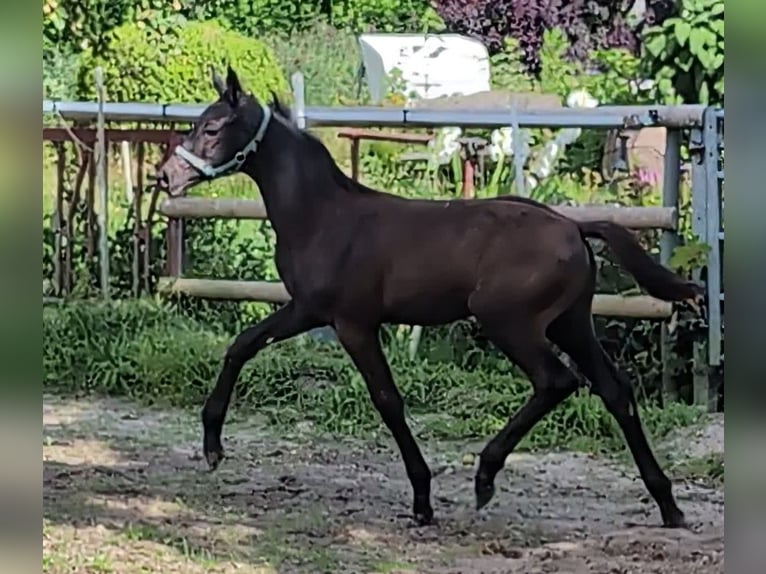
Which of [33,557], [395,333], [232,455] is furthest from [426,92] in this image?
[33,557]

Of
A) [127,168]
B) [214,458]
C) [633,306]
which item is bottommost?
[214,458]

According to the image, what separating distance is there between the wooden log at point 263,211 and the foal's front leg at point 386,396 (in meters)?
0.39

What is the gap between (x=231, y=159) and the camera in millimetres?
3262

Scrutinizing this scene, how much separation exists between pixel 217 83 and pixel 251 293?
53 centimetres

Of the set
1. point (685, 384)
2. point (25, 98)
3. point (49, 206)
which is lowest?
point (685, 384)

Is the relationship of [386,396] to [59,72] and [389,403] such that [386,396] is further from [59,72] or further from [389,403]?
[59,72]

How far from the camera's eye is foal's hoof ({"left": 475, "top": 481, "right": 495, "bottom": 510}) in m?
3.24

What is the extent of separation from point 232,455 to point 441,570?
0.60m

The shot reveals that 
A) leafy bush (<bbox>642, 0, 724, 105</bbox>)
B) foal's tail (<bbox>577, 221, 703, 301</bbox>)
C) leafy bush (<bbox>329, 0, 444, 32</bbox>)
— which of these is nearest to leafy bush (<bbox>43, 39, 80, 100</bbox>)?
leafy bush (<bbox>329, 0, 444, 32</bbox>)

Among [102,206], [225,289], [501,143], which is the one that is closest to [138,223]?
[102,206]

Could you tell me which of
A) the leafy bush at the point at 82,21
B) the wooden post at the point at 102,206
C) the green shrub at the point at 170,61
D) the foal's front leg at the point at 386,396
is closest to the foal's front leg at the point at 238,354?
the foal's front leg at the point at 386,396

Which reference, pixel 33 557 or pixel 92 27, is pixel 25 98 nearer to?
pixel 92 27

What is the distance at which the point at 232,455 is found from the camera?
3.33 meters

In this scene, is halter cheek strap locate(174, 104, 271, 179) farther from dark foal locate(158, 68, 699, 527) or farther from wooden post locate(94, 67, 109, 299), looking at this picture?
wooden post locate(94, 67, 109, 299)
